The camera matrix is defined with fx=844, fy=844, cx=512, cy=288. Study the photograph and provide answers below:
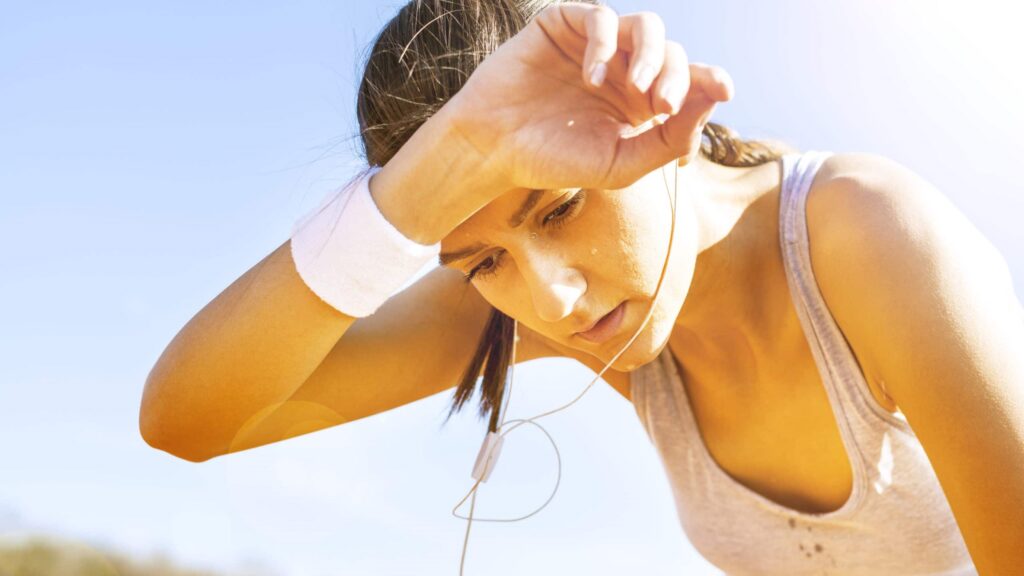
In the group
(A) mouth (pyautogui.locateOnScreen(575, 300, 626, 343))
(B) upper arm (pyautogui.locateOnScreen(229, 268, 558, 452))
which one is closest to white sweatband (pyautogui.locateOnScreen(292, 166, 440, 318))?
(A) mouth (pyautogui.locateOnScreen(575, 300, 626, 343))

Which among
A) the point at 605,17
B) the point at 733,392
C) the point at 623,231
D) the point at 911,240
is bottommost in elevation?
the point at 733,392

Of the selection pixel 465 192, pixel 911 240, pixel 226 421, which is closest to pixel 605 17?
pixel 465 192

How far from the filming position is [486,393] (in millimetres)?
2004

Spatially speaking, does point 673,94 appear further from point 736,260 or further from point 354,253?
point 736,260

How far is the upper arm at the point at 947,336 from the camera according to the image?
1.13 metres

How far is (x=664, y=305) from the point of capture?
4.77ft

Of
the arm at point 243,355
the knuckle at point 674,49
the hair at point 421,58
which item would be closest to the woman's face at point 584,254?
the arm at point 243,355

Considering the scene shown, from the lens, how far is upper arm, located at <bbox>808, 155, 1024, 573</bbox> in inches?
44.3

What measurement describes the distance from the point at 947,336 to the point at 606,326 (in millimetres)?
518

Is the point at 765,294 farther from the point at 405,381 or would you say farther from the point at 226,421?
the point at 226,421

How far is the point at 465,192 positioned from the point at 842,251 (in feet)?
2.12

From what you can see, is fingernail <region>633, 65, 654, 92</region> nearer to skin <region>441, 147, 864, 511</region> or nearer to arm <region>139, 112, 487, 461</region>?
skin <region>441, 147, 864, 511</region>

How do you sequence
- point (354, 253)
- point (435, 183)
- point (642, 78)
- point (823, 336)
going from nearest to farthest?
point (642, 78) → point (435, 183) → point (354, 253) → point (823, 336)

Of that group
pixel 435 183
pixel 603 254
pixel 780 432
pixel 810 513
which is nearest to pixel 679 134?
pixel 603 254
